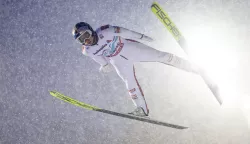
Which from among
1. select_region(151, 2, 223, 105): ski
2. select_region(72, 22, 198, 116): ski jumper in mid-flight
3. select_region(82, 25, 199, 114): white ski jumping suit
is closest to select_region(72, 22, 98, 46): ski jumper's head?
select_region(72, 22, 198, 116): ski jumper in mid-flight

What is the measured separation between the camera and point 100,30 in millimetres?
3939

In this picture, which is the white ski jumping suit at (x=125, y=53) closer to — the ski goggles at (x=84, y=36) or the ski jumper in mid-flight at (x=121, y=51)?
the ski jumper in mid-flight at (x=121, y=51)

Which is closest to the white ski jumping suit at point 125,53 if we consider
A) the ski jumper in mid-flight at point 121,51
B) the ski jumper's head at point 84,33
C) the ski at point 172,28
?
the ski jumper in mid-flight at point 121,51

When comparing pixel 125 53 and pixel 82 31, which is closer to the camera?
pixel 82 31

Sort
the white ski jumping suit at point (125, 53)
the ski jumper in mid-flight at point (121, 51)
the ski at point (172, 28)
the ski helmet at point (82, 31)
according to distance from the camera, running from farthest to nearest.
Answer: the ski at point (172, 28), the white ski jumping suit at point (125, 53), the ski jumper in mid-flight at point (121, 51), the ski helmet at point (82, 31)

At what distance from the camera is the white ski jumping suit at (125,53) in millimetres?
3977

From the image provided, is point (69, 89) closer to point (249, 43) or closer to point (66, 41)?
point (66, 41)

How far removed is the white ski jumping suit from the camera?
13.0ft

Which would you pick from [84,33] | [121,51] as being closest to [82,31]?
[84,33]

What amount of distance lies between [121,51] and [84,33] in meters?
0.72

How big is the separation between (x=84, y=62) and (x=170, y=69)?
1.98m

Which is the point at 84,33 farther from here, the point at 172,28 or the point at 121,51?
the point at 172,28

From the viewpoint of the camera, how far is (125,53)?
419 centimetres

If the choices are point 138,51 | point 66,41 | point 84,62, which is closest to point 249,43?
point 138,51
